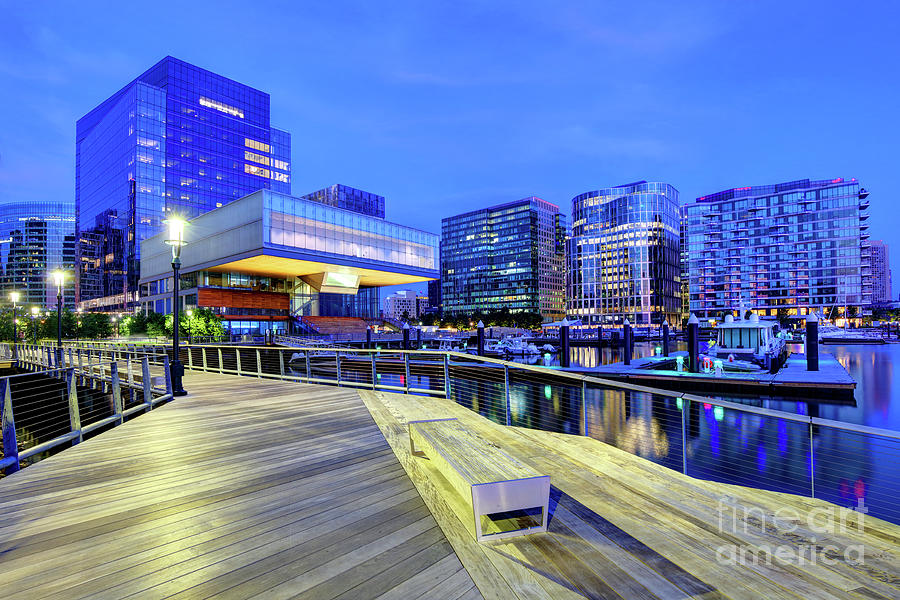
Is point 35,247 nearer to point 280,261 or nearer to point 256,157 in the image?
point 256,157

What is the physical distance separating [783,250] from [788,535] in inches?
5393

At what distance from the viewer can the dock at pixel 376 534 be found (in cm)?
262

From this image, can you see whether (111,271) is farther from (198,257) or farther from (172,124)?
(198,257)

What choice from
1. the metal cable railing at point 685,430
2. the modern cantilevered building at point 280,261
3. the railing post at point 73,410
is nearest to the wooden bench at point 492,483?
the metal cable railing at point 685,430

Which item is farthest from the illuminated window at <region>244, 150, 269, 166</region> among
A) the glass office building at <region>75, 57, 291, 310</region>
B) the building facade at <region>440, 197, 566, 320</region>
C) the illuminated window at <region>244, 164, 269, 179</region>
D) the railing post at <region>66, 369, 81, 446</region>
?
the railing post at <region>66, 369, 81, 446</region>

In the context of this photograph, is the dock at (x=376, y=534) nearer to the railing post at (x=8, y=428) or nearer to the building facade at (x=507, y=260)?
the railing post at (x=8, y=428)

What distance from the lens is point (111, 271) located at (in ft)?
260

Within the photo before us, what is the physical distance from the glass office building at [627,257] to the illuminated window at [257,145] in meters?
82.9

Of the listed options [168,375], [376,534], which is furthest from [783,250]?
[376,534]

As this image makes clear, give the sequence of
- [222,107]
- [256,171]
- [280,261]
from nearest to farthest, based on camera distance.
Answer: [280,261], [222,107], [256,171]

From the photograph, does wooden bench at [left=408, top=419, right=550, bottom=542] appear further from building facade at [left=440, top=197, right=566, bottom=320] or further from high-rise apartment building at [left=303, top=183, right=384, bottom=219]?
building facade at [left=440, top=197, right=566, bottom=320]

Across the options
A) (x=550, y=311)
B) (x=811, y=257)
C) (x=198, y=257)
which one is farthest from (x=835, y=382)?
(x=550, y=311)

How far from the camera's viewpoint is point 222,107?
281 feet

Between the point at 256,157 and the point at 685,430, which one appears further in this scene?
the point at 256,157
